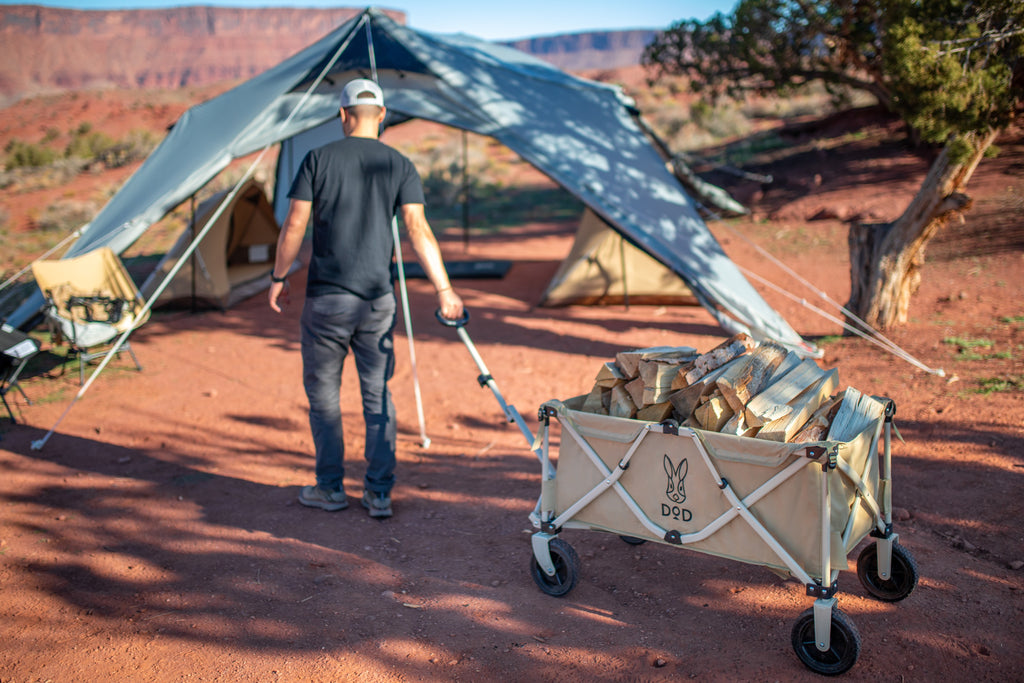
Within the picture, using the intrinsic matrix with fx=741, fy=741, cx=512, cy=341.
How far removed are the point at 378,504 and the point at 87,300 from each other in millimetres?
4187

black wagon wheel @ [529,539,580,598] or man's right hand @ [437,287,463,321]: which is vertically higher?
man's right hand @ [437,287,463,321]

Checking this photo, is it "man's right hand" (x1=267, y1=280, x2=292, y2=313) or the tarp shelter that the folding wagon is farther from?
the tarp shelter

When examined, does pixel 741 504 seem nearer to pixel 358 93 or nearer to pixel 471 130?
pixel 358 93

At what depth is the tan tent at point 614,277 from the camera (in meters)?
8.45

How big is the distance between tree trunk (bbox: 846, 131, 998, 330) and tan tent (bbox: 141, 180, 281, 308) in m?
6.99

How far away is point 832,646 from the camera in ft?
8.30

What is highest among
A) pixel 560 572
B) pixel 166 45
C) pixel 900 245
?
pixel 166 45

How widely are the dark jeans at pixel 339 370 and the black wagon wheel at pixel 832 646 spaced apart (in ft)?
7.16

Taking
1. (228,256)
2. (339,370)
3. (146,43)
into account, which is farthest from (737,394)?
(146,43)

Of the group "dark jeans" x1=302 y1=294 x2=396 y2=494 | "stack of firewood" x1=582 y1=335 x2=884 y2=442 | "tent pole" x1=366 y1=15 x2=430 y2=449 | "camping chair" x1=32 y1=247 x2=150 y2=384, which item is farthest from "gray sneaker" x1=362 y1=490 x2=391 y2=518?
"camping chair" x1=32 y1=247 x2=150 y2=384

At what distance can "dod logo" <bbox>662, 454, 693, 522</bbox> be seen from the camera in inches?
107

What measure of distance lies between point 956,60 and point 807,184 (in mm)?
9407

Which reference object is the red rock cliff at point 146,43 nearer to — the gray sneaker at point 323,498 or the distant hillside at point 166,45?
the distant hillside at point 166,45

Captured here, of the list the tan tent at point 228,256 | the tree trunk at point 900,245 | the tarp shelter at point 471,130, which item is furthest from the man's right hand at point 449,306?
the tan tent at point 228,256
